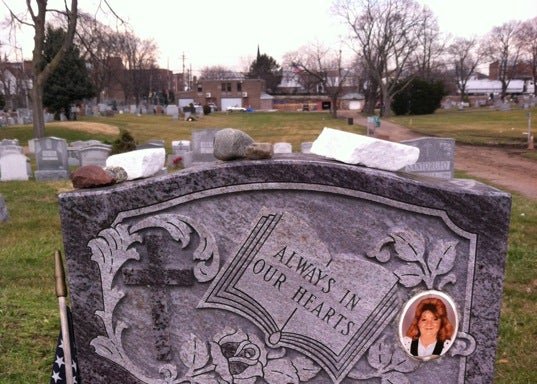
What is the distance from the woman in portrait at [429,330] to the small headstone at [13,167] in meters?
13.0

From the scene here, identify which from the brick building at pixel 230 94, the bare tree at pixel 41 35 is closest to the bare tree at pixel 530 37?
the brick building at pixel 230 94

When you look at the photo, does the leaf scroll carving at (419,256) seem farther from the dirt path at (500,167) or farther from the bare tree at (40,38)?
the bare tree at (40,38)

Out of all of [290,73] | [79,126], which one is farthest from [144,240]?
[290,73]

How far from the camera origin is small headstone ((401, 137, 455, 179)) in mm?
9695

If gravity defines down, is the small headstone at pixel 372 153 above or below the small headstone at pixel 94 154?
above

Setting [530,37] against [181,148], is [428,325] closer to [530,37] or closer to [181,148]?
[181,148]

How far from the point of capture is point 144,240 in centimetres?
261

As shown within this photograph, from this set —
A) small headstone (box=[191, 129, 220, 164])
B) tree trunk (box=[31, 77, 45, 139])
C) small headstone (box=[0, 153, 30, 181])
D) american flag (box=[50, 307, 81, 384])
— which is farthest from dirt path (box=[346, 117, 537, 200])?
tree trunk (box=[31, 77, 45, 139])

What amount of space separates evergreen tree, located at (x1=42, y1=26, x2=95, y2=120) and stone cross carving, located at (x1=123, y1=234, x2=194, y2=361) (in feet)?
112

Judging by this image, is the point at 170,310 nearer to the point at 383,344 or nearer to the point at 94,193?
the point at 94,193

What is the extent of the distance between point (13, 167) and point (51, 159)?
92 cm

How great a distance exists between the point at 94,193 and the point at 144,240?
0.33m

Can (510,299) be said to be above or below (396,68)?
below

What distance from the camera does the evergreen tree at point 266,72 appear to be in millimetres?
96500
